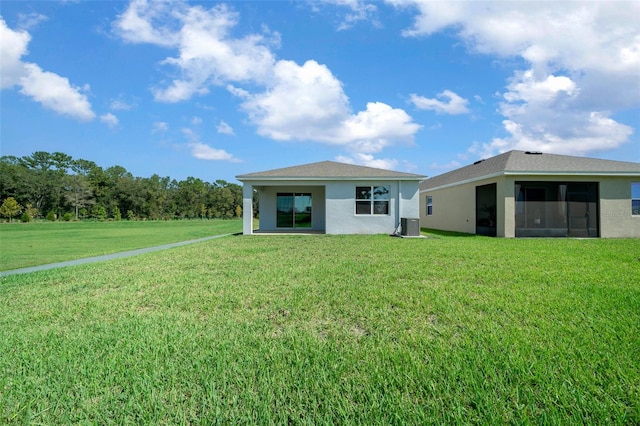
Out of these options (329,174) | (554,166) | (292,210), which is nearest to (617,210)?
(554,166)

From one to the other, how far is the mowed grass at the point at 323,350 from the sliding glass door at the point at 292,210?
13.2 meters

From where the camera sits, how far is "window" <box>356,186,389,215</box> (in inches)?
632

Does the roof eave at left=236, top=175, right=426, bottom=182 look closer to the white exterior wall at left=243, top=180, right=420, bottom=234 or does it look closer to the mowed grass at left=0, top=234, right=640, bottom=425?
the white exterior wall at left=243, top=180, right=420, bottom=234

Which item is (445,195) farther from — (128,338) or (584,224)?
(128,338)

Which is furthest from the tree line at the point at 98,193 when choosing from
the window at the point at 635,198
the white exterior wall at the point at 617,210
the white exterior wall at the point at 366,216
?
the window at the point at 635,198

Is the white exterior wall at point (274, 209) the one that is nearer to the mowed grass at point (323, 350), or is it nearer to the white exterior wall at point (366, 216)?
the white exterior wall at point (366, 216)

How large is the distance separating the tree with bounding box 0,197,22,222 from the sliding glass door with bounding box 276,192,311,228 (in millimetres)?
39724

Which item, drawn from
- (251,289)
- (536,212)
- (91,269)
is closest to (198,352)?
(251,289)

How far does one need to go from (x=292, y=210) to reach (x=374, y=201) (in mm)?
5469

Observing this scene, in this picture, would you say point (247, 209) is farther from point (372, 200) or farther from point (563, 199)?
point (563, 199)

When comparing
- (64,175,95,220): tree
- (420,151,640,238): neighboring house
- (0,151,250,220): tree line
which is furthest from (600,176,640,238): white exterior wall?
(64,175,95,220): tree

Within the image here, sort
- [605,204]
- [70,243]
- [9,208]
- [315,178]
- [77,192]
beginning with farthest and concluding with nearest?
[77,192] < [9,208] < [315,178] < [605,204] < [70,243]

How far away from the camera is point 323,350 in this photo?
9.42ft

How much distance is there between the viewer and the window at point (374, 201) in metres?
16.1
